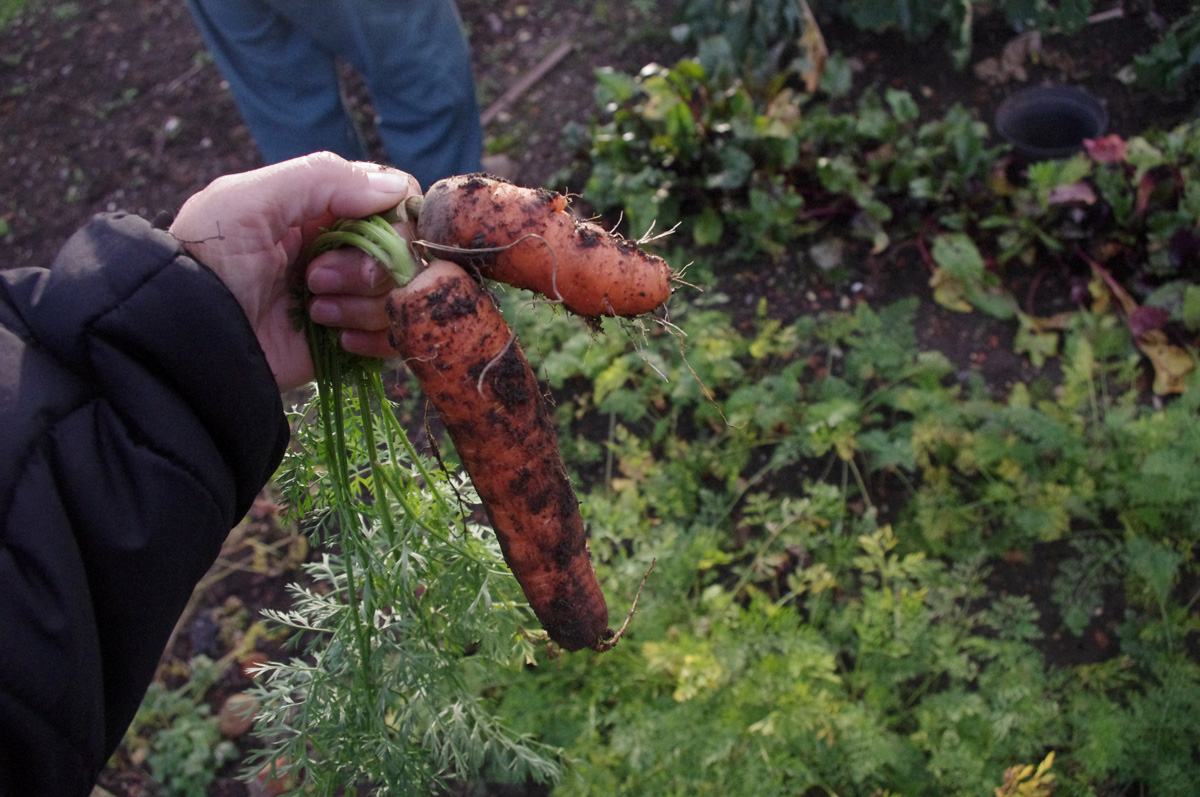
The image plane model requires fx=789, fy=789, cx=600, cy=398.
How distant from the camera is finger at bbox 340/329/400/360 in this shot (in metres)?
1.75

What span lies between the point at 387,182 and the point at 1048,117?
3.82 metres

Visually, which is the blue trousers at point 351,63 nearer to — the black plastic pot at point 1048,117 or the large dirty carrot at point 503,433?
the large dirty carrot at point 503,433

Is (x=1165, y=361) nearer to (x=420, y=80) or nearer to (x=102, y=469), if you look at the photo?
(x=420, y=80)

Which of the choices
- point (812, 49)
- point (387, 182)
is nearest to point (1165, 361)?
point (812, 49)

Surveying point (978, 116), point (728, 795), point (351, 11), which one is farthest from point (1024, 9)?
point (728, 795)

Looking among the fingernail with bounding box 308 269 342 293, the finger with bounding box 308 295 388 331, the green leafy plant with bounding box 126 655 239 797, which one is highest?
the fingernail with bounding box 308 269 342 293

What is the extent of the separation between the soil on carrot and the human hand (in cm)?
182

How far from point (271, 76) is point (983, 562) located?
350cm

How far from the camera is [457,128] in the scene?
3.67 metres

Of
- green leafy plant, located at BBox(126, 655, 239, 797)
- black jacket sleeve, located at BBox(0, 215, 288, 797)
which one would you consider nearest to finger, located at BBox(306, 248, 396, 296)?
black jacket sleeve, located at BBox(0, 215, 288, 797)

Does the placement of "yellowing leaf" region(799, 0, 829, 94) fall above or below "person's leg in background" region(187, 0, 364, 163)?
below

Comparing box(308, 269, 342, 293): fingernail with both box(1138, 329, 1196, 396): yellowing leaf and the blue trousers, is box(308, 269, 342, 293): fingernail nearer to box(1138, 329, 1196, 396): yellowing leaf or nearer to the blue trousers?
the blue trousers

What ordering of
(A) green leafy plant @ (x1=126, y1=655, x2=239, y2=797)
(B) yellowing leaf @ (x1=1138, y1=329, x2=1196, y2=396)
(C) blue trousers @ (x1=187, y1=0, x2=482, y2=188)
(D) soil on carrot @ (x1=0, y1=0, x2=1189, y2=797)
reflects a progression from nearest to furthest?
(A) green leafy plant @ (x1=126, y1=655, x2=239, y2=797) < (B) yellowing leaf @ (x1=1138, y1=329, x2=1196, y2=396) < (C) blue trousers @ (x1=187, y1=0, x2=482, y2=188) < (D) soil on carrot @ (x1=0, y1=0, x2=1189, y2=797)

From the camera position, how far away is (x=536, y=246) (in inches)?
67.2
